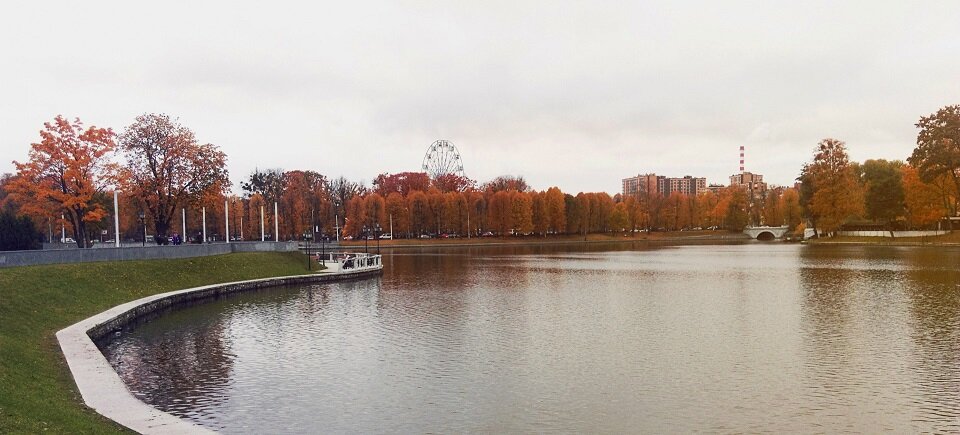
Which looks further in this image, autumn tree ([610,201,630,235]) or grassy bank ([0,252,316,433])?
autumn tree ([610,201,630,235])

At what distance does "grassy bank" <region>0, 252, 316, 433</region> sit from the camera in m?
12.5

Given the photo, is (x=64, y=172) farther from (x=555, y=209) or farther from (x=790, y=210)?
(x=790, y=210)

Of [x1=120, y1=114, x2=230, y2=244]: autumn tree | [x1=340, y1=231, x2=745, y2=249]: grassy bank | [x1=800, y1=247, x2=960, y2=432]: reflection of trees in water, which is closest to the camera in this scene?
[x1=800, y1=247, x2=960, y2=432]: reflection of trees in water

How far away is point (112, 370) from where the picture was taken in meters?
17.5

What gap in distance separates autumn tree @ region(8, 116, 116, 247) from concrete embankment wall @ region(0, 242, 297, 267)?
14.0 m

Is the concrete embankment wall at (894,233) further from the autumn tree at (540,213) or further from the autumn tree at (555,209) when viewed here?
the autumn tree at (540,213)

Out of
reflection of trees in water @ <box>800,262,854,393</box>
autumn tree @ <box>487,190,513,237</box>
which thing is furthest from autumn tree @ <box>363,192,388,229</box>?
reflection of trees in water @ <box>800,262,854,393</box>

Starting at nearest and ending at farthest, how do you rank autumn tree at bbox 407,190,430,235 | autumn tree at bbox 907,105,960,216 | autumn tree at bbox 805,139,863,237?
1. autumn tree at bbox 907,105,960,216
2. autumn tree at bbox 805,139,863,237
3. autumn tree at bbox 407,190,430,235

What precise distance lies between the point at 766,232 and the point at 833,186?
52681mm

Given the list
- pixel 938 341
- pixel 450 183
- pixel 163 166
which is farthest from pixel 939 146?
pixel 450 183

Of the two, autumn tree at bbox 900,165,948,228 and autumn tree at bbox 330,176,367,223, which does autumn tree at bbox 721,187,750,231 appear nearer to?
autumn tree at bbox 900,165,948,228

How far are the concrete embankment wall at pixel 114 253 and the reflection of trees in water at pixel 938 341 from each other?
36033mm

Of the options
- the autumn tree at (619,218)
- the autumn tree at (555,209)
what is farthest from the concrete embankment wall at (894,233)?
the autumn tree at (555,209)

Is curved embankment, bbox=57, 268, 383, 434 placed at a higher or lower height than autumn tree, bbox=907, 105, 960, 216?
lower
